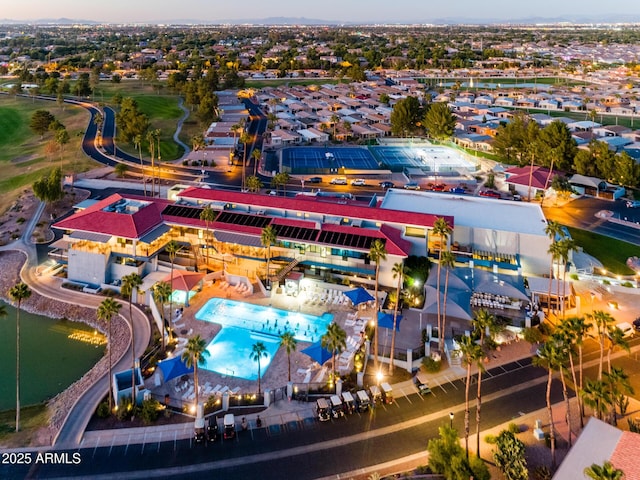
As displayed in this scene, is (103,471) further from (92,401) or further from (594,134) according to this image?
(594,134)

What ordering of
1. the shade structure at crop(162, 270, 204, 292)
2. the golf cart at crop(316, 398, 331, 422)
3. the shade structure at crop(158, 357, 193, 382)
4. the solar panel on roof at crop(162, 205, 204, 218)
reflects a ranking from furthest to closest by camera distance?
the solar panel on roof at crop(162, 205, 204, 218)
the shade structure at crop(162, 270, 204, 292)
the shade structure at crop(158, 357, 193, 382)
the golf cart at crop(316, 398, 331, 422)

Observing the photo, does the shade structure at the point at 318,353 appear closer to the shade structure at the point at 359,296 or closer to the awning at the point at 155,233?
the shade structure at the point at 359,296

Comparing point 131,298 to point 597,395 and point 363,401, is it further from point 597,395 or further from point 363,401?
point 597,395

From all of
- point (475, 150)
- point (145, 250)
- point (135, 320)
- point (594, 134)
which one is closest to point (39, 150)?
point (145, 250)

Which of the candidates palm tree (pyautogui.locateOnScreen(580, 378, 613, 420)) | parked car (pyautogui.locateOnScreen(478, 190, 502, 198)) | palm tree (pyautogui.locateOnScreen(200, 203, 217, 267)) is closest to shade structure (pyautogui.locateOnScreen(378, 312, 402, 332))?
palm tree (pyautogui.locateOnScreen(580, 378, 613, 420))

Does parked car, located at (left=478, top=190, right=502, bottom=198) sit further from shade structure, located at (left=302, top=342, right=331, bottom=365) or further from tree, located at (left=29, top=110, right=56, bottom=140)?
tree, located at (left=29, top=110, right=56, bottom=140)

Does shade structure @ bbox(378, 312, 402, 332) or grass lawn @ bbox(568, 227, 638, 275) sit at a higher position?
grass lawn @ bbox(568, 227, 638, 275)

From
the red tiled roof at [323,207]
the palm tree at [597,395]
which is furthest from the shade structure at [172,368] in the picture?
the palm tree at [597,395]

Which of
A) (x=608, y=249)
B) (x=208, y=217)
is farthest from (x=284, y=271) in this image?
(x=608, y=249)
